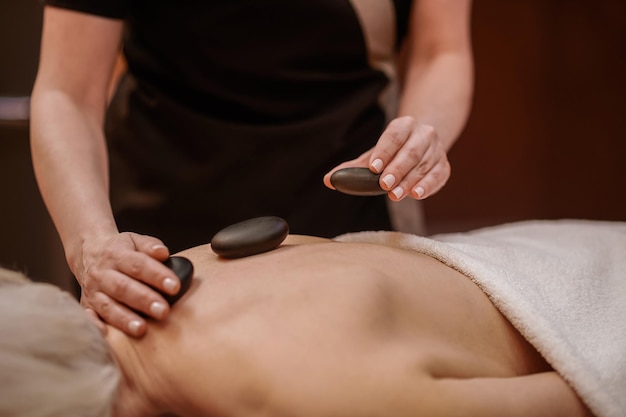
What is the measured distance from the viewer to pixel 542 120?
2740 millimetres

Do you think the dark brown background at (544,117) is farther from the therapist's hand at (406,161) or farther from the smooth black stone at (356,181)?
the smooth black stone at (356,181)

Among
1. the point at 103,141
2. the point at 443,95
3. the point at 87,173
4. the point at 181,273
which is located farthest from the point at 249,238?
the point at 443,95

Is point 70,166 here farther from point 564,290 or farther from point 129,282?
point 564,290

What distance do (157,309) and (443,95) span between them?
73cm

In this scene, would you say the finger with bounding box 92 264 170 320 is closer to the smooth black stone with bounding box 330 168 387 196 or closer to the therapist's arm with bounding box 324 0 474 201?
the smooth black stone with bounding box 330 168 387 196

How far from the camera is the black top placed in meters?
1.21

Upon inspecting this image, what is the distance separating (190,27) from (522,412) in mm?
842

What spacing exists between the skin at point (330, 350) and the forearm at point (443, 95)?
455 millimetres

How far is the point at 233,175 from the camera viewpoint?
1.26 metres

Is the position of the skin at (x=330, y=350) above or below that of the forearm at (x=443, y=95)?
below

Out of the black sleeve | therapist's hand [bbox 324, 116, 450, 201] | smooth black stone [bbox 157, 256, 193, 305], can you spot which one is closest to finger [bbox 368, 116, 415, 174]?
therapist's hand [bbox 324, 116, 450, 201]

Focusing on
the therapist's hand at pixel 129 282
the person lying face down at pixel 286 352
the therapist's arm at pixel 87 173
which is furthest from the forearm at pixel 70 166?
the person lying face down at pixel 286 352

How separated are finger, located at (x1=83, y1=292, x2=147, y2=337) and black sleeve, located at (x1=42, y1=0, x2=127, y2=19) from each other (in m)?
0.52

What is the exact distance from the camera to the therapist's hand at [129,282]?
2.38 ft
